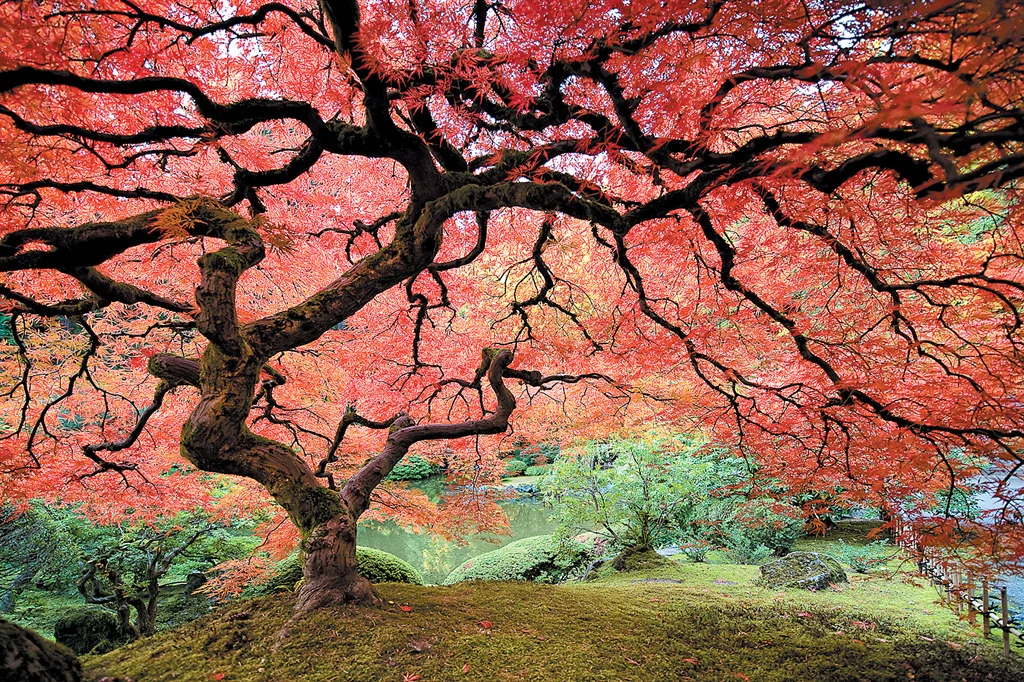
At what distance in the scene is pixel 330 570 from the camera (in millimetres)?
3041

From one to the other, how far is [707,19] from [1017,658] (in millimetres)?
4437

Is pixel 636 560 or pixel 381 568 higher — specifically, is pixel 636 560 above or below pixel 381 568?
below

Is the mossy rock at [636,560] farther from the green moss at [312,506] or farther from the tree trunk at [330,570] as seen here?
the green moss at [312,506]

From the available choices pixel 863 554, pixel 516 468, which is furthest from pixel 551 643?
pixel 516 468

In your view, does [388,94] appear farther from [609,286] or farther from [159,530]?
[159,530]

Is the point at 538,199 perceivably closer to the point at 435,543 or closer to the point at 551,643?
the point at 551,643

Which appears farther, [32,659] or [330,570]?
[330,570]

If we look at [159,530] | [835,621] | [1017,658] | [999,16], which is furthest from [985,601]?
[159,530]

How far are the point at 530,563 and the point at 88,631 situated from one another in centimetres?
523

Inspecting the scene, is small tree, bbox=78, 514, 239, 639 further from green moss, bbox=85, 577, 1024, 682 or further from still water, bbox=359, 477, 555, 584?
still water, bbox=359, 477, 555, 584

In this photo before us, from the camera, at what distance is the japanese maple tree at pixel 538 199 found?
6.38ft

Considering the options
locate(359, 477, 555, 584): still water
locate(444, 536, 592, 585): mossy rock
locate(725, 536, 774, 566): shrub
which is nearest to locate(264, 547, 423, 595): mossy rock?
locate(444, 536, 592, 585): mossy rock

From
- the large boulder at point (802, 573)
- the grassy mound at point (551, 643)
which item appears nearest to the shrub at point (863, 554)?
the large boulder at point (802, 573)

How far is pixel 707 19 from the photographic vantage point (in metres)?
1.77
